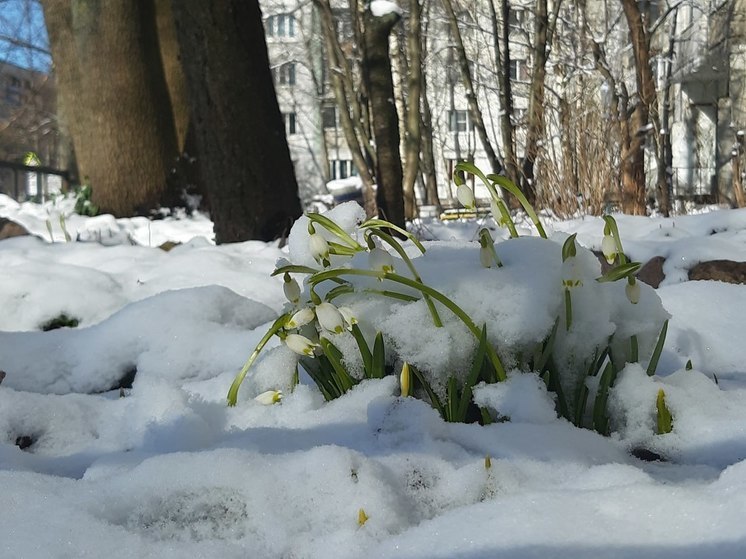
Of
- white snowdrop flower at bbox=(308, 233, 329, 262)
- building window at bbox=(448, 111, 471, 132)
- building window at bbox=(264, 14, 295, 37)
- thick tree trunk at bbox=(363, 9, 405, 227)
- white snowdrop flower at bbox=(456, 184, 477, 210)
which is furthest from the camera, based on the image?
building window at bbox=(448, 111, 471, 132)

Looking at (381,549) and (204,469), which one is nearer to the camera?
(381,549)

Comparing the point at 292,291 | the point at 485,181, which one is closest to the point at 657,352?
the point at 485,181

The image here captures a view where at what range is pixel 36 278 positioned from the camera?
2.72 meters

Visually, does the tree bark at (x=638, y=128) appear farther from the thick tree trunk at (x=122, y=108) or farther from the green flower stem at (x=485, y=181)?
the green flower stem at (x=485, y=181)

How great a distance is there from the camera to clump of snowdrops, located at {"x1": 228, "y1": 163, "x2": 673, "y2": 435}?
Answer: 126cm

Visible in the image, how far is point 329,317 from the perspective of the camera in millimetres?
1244

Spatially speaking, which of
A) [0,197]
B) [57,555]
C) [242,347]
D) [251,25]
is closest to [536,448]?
[57,555]

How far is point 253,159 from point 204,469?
3155 mm

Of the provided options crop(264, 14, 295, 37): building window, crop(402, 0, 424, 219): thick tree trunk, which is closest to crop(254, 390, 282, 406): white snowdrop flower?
crop(402, 0, 424, 219): thick tree trunk

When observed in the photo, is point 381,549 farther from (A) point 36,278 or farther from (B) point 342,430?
(A) point 36,278

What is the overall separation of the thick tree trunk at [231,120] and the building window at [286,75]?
94.0ft

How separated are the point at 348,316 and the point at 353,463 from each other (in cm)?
31

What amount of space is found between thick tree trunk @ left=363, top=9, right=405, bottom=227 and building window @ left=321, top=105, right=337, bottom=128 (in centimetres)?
2749

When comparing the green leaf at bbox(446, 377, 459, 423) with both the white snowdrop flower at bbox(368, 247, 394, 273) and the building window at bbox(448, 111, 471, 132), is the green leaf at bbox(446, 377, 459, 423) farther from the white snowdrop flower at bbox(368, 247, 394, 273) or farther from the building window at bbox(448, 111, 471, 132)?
the building window at bbox(448, 111, 471, 132)
